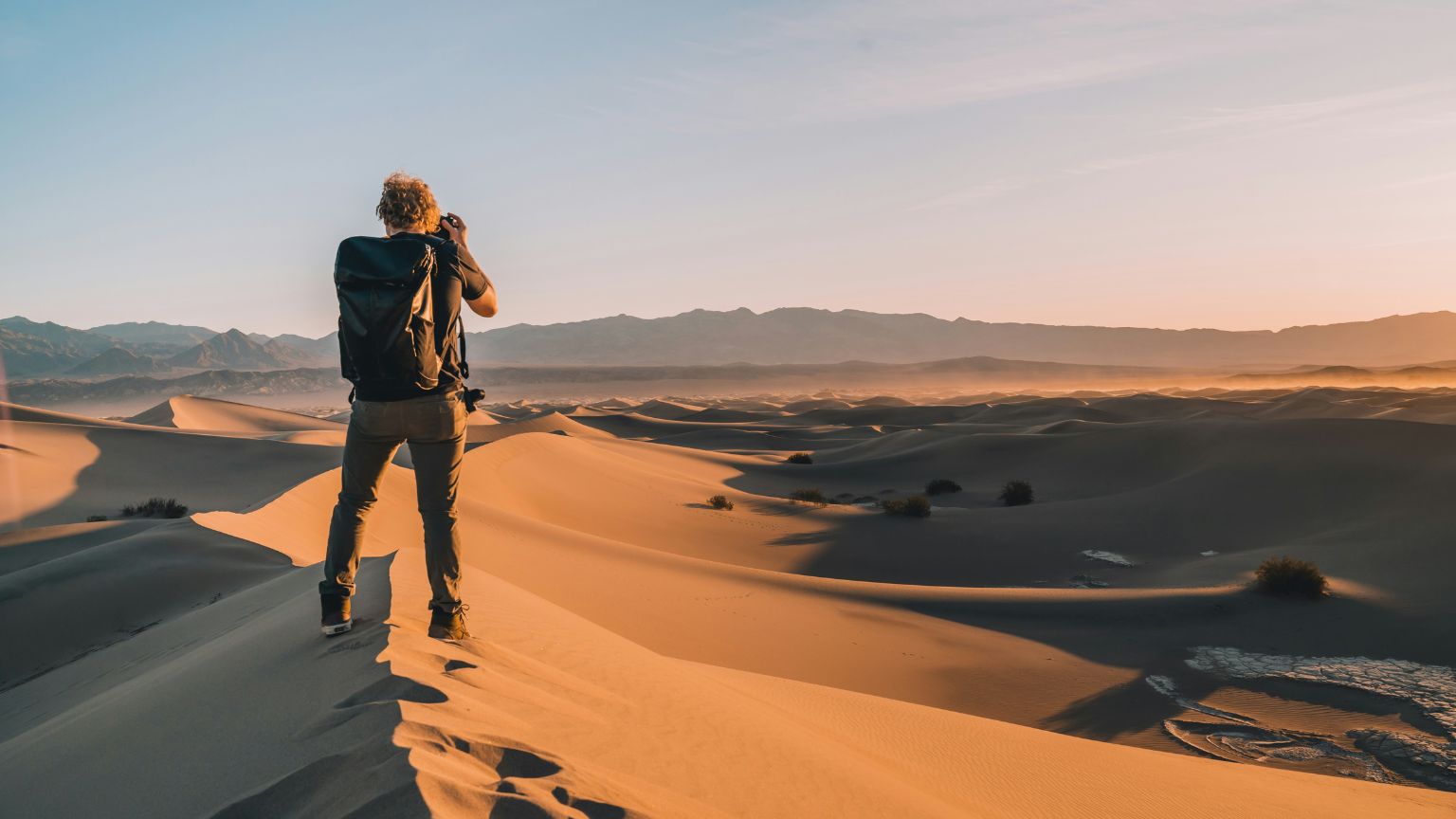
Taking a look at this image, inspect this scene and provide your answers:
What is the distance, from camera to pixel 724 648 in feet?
22.3

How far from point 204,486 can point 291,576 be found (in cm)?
1179

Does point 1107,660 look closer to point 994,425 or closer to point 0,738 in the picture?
point 0,738

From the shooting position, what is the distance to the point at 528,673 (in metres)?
3.35

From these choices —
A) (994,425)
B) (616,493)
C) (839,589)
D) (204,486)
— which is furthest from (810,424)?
(839,589)

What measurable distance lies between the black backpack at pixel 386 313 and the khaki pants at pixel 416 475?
0.13 m

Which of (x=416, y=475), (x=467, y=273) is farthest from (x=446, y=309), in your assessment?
(x=416, y=475)

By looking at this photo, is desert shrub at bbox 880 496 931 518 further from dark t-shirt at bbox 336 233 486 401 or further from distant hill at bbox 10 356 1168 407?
distant hill at bbox 10 356 1168 407

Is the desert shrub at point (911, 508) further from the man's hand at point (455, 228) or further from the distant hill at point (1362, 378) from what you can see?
the distant hill at point (1362, 378)

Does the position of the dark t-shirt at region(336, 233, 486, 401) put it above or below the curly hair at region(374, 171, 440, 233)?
below

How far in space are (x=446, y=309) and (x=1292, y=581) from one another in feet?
31.1

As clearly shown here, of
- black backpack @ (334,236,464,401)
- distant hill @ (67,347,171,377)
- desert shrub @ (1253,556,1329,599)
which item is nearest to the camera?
black backpack @ (334,236,464,401)

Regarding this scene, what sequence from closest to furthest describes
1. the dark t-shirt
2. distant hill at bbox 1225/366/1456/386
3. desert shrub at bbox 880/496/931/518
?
1. the dark t-shirt
2. desert shrub at bbox 880/496/931/518
3. distant hill at bbox 1225/366/1456/386

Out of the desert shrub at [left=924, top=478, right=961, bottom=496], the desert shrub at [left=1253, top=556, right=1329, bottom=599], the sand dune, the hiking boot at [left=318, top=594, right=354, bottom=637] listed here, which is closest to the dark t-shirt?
the hiking boot at [left=318, top=594, right=354, bottom=637]

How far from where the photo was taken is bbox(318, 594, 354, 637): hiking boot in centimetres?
347
